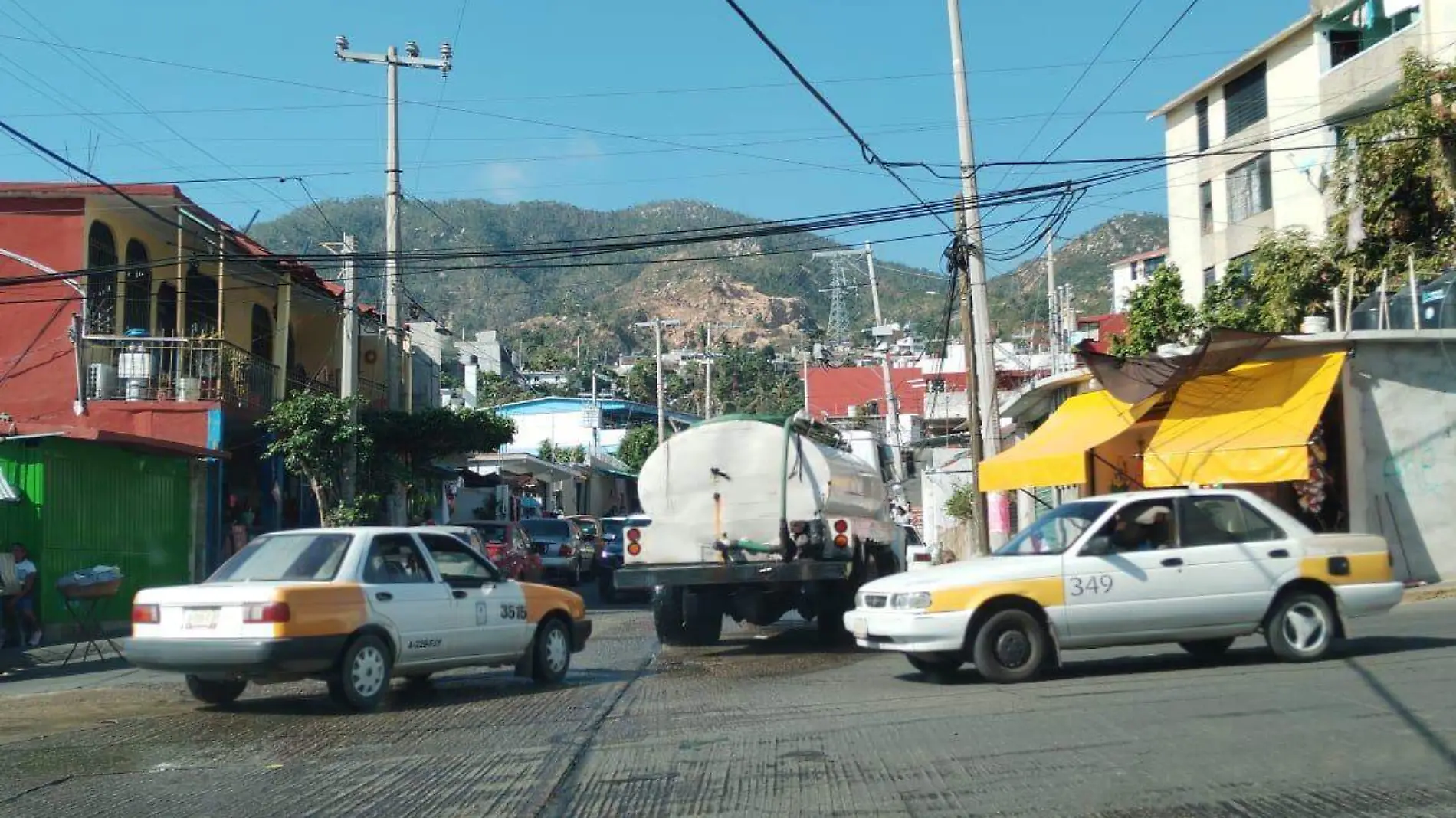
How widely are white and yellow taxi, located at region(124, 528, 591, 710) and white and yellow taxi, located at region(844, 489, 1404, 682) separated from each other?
3.57 m

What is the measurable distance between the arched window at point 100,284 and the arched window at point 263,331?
6.28 metres

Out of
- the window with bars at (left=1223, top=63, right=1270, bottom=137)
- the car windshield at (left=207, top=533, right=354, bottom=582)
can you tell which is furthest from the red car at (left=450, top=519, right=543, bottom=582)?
the window with bars at (left=1223, top=63, right=1270, bottom=137)

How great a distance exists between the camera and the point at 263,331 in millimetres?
30875

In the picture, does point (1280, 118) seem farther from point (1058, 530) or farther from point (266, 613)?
point (266, 613)

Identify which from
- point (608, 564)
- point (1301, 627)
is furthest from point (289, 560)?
point (608, 564)

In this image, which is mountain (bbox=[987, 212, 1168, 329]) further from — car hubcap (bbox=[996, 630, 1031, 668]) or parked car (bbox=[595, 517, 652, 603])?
car hubcap (bbox=[996, 630, 1031, 668])

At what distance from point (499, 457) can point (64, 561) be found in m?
28.1

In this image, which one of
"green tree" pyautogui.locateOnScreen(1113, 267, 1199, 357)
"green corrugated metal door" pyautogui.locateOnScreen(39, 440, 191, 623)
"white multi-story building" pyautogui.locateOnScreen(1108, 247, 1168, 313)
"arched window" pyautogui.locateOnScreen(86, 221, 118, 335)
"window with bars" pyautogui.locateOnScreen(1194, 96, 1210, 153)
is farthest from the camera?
"white multi-story building" pyautogui.locateOnScreen(1108, 247, 1168, 313)

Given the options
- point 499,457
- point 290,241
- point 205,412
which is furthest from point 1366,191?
point 290,241

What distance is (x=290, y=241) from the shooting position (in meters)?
139

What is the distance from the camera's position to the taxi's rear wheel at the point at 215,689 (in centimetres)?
1145

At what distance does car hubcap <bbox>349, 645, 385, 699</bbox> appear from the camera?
35.5ft

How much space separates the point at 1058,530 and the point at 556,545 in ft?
72.0

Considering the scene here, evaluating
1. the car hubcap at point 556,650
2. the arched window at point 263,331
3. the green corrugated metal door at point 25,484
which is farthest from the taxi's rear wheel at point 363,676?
the arched window at point 263,331
